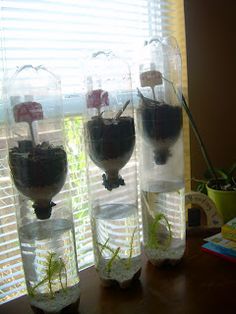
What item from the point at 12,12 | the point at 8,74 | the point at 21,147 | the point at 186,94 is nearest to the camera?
the point at 21,147

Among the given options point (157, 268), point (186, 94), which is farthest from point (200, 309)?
point (186, 94)

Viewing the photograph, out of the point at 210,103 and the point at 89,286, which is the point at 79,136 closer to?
the point at 89,286

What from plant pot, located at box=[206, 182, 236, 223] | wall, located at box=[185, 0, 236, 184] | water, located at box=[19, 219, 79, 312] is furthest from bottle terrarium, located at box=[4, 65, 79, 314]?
wall, located at box=[185, 0, 236, 184]

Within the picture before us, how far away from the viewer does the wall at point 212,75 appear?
1195 mm

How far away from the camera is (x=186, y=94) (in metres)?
1.22

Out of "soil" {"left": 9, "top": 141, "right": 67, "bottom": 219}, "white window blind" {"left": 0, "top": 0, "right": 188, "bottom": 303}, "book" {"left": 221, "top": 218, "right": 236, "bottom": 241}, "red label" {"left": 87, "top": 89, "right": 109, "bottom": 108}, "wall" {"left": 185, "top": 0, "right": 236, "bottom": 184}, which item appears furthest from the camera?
"wall" {"left": 185, "top": 0, "right": 236, "bottom": 184}

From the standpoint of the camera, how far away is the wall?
1.20 metres

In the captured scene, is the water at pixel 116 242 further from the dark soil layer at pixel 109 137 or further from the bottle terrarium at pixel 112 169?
the dark soil layer at pixel 109 137

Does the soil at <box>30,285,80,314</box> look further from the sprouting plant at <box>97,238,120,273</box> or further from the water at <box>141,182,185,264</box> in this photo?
the water at <box>141,182,185,264</box>

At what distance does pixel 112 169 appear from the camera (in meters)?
0.67

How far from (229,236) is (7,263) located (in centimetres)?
62

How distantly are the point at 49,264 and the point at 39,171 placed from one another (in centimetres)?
17

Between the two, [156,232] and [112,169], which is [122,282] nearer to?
[156,232]

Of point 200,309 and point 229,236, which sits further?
point 229,236
